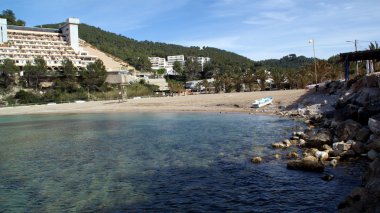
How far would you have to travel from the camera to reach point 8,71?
101688 millimetres

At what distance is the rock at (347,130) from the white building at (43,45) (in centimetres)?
11248

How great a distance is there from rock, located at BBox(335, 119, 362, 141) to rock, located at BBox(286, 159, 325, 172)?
621 centimetres

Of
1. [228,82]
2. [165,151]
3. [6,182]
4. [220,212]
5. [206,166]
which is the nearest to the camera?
[220,212]

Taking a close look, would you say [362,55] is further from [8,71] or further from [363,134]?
[8,71]

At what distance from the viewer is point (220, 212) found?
12562 mm

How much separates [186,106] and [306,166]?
5243cm

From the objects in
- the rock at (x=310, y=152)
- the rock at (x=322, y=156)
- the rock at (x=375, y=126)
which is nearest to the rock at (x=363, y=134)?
the rock at (x=375, y=126)

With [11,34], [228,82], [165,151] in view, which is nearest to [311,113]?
[165,151]

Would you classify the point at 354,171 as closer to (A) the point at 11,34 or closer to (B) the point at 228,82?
(B) the point at 228,82

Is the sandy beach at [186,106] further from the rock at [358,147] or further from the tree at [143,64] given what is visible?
the tree at [143,64]

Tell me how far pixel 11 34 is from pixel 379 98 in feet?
500

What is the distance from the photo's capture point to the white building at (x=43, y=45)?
123094 mm

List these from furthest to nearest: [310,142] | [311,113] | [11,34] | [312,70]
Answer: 1. [11,34]
2. [312,70]
3. [311,113]
4. [310,142]

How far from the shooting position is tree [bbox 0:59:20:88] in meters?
102
